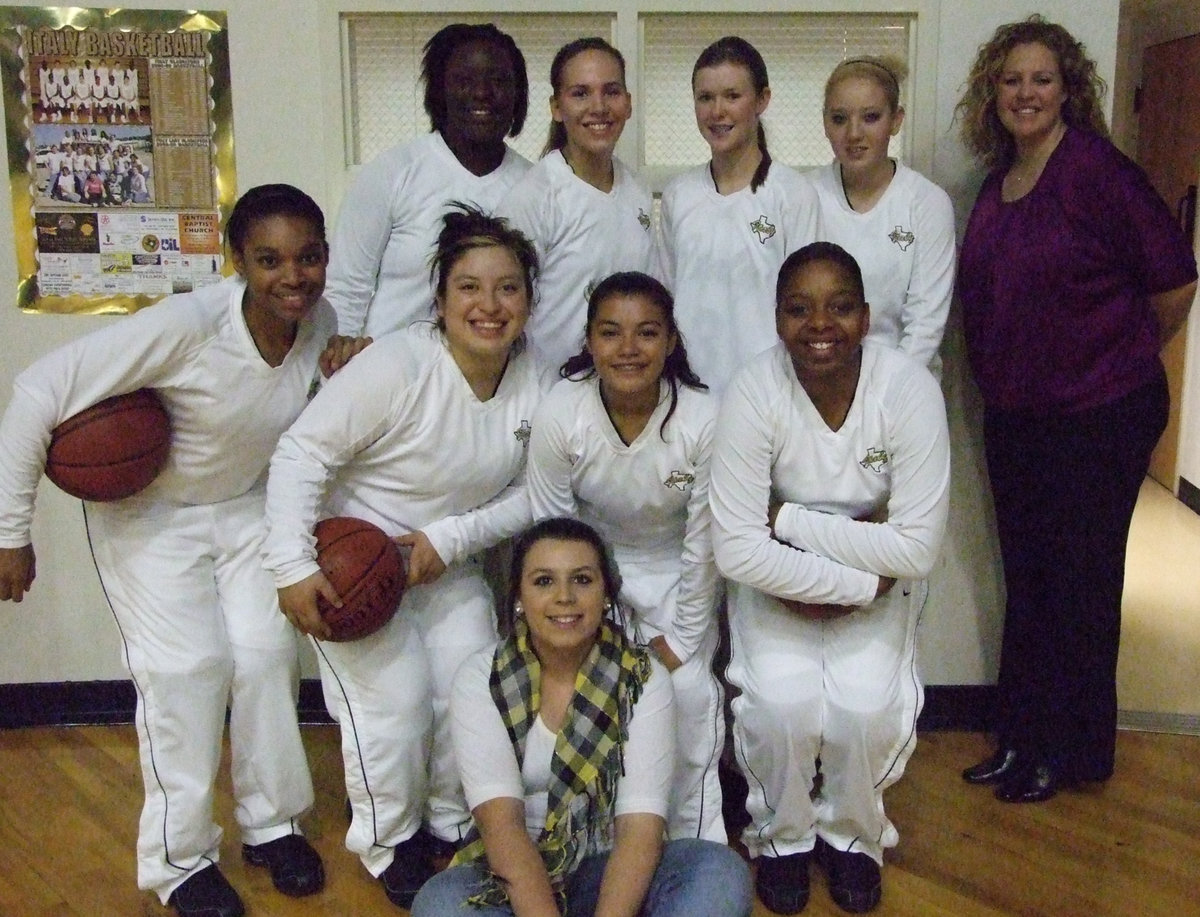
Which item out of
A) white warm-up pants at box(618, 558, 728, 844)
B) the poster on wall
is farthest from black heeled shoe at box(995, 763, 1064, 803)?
the poster on wall

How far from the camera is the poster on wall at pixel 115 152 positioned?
303cm

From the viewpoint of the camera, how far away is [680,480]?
247cm

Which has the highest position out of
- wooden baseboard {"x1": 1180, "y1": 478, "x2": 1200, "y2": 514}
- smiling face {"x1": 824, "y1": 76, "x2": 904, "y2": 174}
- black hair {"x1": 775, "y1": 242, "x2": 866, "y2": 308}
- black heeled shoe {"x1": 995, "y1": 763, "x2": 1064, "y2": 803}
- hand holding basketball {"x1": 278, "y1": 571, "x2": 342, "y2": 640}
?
smiling face {"x1": 824, "y1": 76, "x2": 904, "y2": 174}

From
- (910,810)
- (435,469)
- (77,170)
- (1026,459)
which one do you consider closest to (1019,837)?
(910,810)

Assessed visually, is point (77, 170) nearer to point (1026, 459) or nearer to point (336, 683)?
point (336, 683)

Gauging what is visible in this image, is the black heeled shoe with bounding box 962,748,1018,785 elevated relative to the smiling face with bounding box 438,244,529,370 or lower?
lower

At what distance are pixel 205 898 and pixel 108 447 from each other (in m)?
0.93

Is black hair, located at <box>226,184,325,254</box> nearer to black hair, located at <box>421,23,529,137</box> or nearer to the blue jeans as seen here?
black hair, located at <box>421,23,529,137</box>

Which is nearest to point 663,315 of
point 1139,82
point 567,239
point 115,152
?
point 567,239

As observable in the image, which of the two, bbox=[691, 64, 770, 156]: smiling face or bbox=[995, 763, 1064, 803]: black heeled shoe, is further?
bbox=[995, 763, 1064, 803]: black heeled shoe

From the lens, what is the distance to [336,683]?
2.40 m

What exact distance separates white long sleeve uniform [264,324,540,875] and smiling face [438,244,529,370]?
102 mm

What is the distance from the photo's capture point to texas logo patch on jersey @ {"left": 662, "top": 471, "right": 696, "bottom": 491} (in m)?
2.46

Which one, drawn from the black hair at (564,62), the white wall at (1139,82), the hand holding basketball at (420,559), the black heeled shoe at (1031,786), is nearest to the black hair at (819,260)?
the black hair at (564,62)
